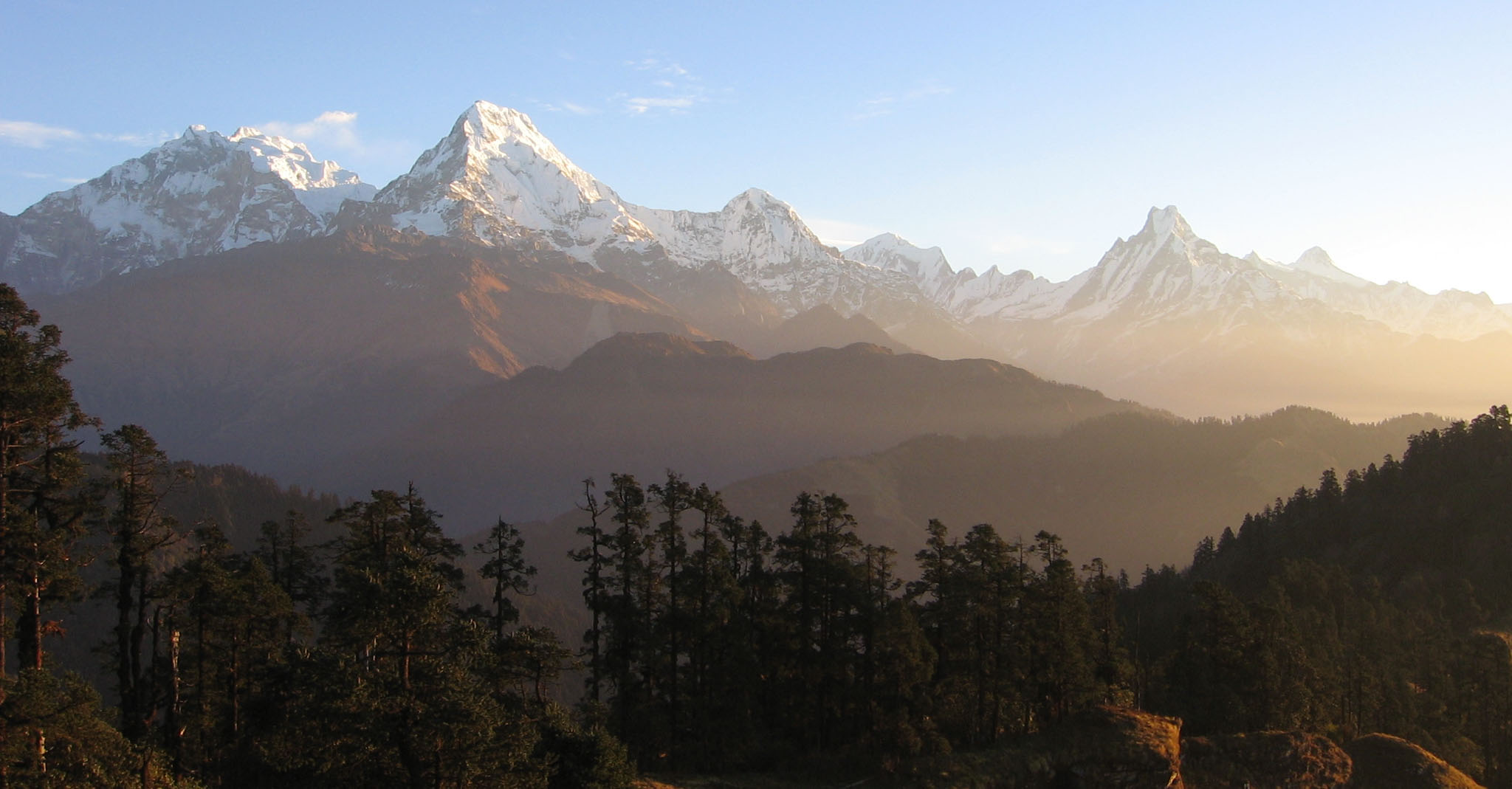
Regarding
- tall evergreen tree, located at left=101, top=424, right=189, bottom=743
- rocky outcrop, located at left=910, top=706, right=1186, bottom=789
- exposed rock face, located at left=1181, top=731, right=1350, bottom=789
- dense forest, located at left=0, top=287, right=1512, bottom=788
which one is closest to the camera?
dense forest, located at left=0, top=287, right=1512, bottom=788

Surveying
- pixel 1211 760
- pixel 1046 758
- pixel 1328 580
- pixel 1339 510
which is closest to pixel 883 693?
Answer: pixel 1046 758

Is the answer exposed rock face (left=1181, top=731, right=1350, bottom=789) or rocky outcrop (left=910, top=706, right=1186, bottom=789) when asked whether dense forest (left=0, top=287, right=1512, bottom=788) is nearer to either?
rocky outcrop (left=910, top=706, right=1186, bottom=789)

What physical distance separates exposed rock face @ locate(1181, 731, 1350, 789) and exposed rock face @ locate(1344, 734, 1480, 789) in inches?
44.0

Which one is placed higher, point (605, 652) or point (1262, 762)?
point (605, 652)

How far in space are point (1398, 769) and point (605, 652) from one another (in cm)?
4186

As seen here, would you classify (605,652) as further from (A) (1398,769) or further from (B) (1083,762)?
(A) (1398,769)

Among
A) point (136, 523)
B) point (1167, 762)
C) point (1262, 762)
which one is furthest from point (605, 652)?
point (1262, 762)

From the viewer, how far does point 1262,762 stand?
50531mm

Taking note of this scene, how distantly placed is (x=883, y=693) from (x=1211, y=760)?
649 inches

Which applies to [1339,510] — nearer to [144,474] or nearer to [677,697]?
[677,697]

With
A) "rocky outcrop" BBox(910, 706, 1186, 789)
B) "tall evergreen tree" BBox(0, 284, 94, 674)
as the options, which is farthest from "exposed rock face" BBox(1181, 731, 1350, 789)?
"tall evergreen tree" BBox(0, 284, 94, 674)

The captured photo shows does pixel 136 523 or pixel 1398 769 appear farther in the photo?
pixel 1398 769

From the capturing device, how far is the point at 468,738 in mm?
30078

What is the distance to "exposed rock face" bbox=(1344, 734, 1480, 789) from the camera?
167ft
